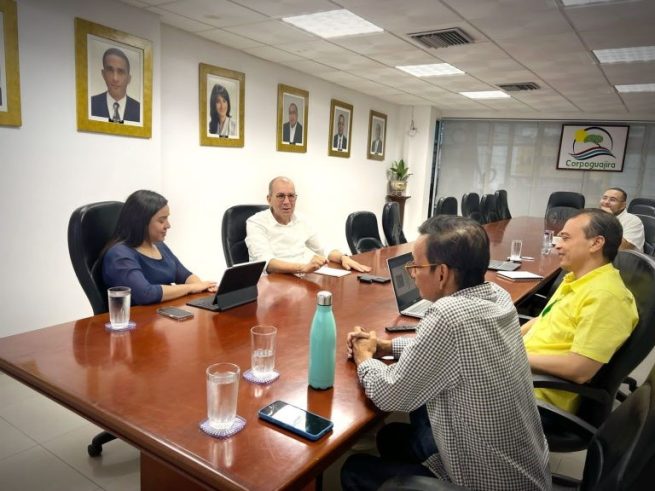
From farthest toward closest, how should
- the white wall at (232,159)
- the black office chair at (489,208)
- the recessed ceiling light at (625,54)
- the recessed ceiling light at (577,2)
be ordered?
the black office chair at (489,208) < the white wall at (232,159) < the recessed ceiling light at (625,54) < the recessed ceiling light at (577,2)

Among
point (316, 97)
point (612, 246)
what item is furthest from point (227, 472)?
point (316, 97)

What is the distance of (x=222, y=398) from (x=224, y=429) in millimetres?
70

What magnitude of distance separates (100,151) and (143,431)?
3080 mm

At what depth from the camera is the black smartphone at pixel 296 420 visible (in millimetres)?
1058

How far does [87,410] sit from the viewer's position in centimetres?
114

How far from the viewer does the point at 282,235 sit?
3.01m

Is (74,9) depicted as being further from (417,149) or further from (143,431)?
(417,149)

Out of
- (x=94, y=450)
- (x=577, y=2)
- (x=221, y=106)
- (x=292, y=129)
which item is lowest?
(x=94, y=450)

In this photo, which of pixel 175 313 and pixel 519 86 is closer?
pixel 175 313

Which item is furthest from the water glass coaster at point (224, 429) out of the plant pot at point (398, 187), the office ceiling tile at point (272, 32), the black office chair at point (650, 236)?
the plant pot at point (398, 187)

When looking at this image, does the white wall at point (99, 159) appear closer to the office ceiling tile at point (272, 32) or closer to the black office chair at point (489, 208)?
the office ceiling tile at point (272, 32)

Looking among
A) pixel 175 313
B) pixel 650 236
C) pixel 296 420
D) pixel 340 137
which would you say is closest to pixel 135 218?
pixel 175 313

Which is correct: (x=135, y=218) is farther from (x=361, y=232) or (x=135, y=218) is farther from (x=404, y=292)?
(x=361, y=232)

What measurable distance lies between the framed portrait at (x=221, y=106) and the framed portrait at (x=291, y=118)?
65 cm
